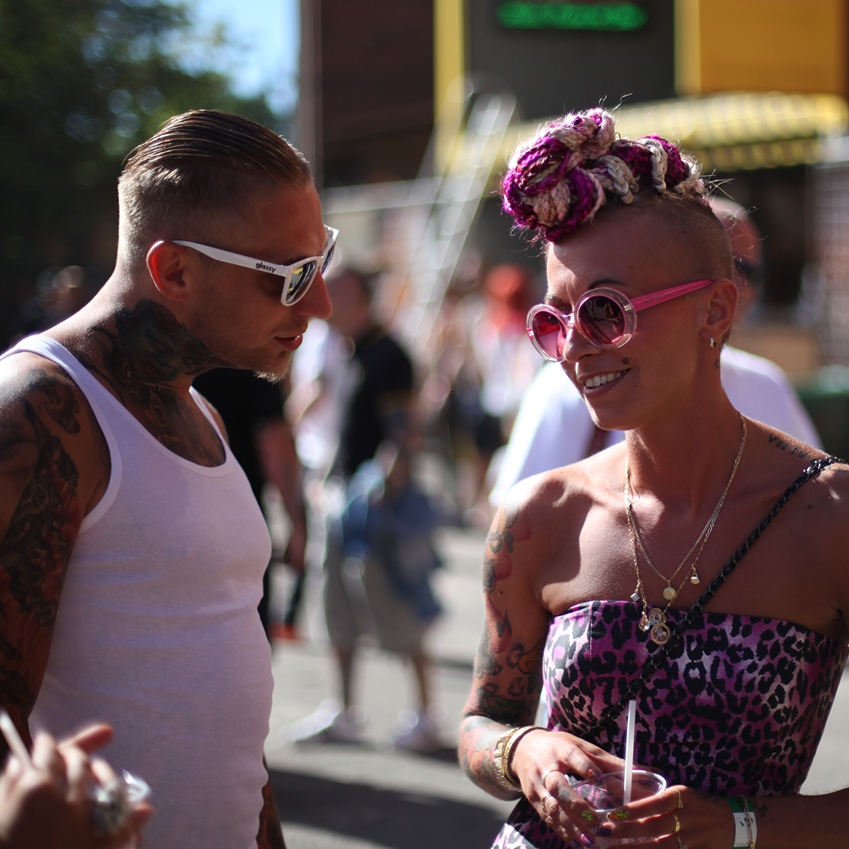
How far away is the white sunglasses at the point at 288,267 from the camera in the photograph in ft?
6.26

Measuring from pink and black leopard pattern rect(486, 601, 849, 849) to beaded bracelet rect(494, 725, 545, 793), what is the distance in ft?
0.36

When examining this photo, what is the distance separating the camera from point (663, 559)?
6.21 ft

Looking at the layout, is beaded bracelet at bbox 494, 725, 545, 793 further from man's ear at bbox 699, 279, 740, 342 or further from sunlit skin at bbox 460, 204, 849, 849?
man's ear at bbox 699, 279, 740, 342

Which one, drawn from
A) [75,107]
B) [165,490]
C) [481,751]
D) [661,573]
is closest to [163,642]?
[165,490]

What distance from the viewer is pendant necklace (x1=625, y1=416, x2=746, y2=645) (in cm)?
182

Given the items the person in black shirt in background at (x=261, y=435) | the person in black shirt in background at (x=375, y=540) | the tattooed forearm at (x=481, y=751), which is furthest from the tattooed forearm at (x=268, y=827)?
the person in black shirt in background at (x=375, y=540)

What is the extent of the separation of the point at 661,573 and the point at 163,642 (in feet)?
2.95

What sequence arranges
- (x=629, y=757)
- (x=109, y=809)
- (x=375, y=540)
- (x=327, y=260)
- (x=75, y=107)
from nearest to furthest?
(x=109, y=809) < (x=629, y=757) < (x=327, y=260) < (x=375, y=540) < (x=75, y=107)

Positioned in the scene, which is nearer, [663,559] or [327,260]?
[663,559]

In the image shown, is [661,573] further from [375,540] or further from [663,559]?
[375,540]

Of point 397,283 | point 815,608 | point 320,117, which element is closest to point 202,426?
point 815,608

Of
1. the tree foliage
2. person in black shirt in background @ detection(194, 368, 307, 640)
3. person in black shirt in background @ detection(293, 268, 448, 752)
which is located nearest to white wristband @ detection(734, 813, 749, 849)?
person in black shirt in background @ detection(194, 368, 307, 640)

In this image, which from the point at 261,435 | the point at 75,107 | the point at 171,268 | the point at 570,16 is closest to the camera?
the point at 171,268

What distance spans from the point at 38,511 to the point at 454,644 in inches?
200
